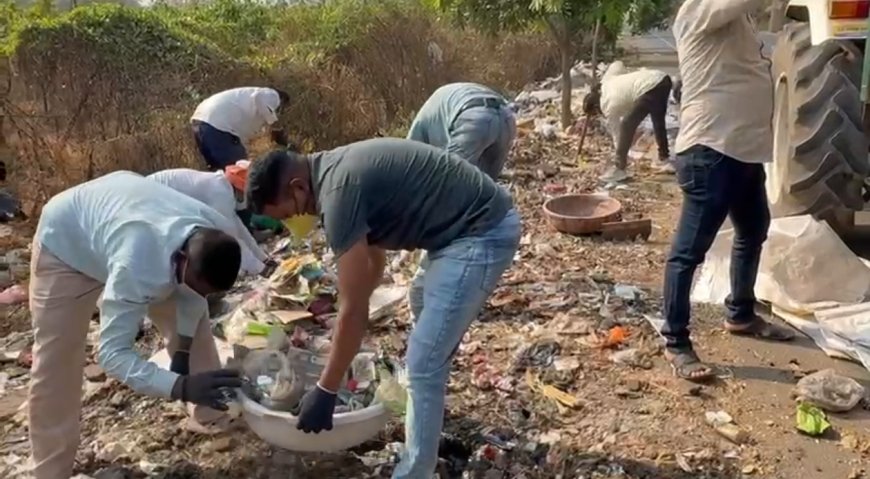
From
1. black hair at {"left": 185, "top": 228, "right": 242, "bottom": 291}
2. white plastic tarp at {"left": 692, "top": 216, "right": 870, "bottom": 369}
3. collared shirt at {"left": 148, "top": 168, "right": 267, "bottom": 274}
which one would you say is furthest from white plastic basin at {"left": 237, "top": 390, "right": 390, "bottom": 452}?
white plastic tarp at {"left": 692, "top": 216, "right": 870, "bottom": 369}

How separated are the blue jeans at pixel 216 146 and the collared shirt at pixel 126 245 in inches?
114

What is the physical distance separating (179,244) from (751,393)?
8.82 feet

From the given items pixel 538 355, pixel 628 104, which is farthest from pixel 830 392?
pixel 628 104

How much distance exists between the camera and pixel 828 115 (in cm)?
520

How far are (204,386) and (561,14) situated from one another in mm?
7400

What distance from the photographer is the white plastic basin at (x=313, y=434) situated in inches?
137

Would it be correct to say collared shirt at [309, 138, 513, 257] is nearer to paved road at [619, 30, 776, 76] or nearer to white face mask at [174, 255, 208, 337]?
white face mask at [174, 255, 208, 337]

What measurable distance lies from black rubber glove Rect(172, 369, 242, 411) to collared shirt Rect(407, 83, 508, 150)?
1.93 metres

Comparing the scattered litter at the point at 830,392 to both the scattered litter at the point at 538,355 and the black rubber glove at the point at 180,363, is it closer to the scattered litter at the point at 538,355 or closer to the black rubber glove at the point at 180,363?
the scattered litter at the point at 538,355

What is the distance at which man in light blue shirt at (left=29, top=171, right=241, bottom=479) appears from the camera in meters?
3.18

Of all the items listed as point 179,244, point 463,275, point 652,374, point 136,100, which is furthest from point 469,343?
point 136,100

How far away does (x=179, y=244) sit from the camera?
3.23 meters

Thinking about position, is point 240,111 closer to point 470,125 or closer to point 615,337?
point 470,125

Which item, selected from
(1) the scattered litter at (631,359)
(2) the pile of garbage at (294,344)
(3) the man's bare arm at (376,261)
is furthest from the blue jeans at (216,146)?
(3) the man's bare arm at (376,261)
